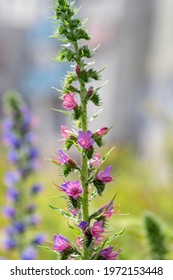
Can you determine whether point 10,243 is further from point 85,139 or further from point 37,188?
Result: point 85,139

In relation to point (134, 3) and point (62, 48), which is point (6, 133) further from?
point (134, 3)

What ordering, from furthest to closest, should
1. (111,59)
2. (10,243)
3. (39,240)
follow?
(111,59) → (10,243) → (39,240)

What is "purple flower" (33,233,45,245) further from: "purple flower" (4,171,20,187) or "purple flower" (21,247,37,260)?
"purple flower" (4,171,20,187)

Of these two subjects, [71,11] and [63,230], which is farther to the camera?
[63,230]

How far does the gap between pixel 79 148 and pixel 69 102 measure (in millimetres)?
138

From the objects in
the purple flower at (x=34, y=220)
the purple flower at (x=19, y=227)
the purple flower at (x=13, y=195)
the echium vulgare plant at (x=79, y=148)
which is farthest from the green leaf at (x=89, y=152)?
the purple flower at (x=13, y=195)

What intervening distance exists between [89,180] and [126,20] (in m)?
44.2

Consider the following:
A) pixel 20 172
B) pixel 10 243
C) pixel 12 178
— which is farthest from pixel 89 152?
pixel 12 178

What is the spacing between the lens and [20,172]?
4.98m

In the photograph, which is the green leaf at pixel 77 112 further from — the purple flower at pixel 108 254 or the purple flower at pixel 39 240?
the purple flower at pixel 39 240

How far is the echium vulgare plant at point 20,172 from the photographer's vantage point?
478cm
